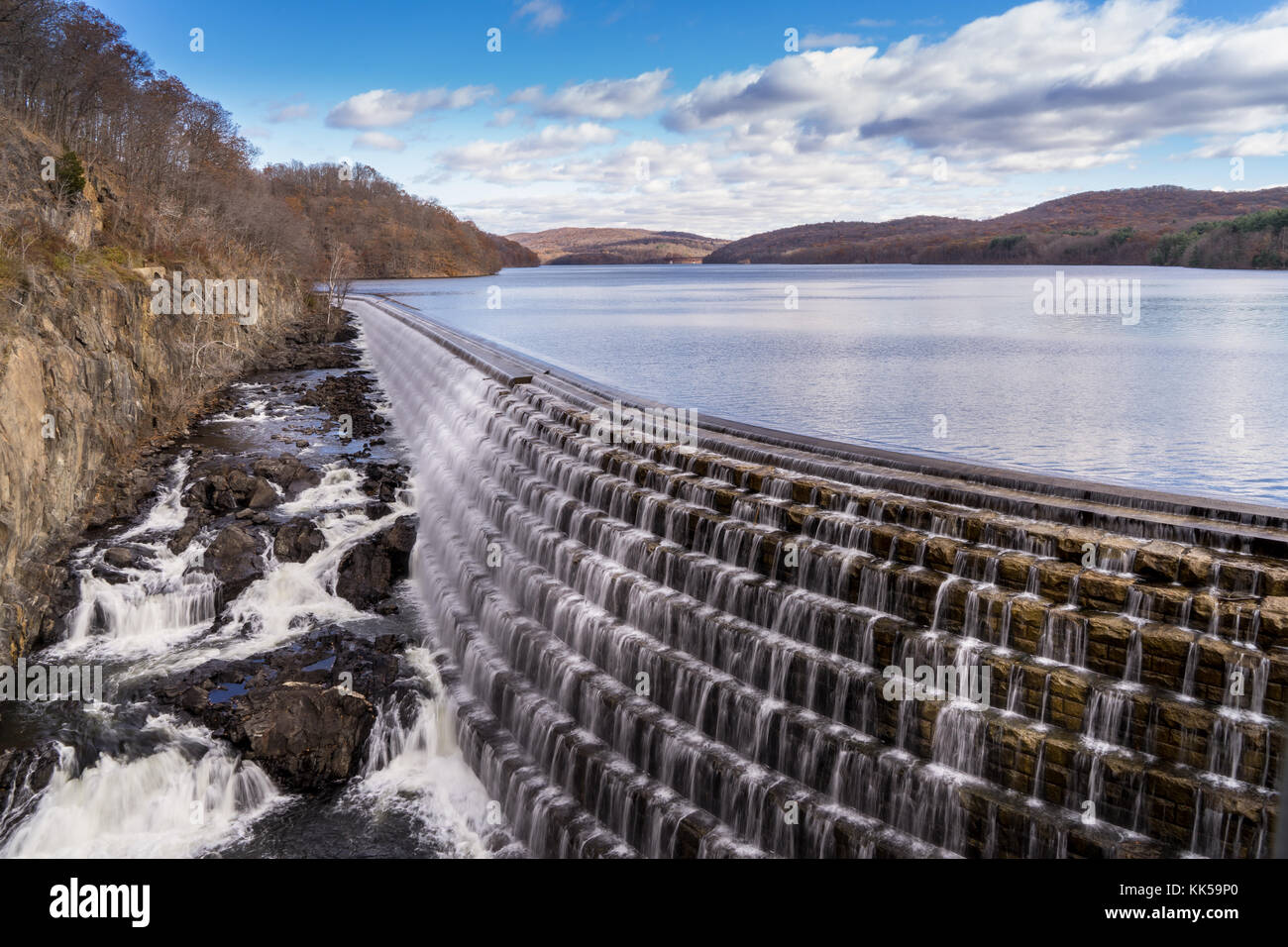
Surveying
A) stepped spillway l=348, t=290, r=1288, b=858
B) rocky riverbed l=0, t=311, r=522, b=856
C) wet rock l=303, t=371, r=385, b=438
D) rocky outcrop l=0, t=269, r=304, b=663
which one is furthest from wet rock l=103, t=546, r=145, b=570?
wet rock l=303, t=371, r=385, b=438

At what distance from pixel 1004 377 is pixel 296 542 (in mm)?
25288

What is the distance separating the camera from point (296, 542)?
68.5ft

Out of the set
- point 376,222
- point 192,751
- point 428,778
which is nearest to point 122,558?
point 192,751

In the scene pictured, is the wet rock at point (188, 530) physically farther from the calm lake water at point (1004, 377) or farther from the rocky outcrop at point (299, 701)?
the calm lake water at point (1004, 377)

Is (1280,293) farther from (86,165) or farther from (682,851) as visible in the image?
(86,165)

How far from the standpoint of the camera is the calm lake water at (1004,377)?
65.3 ft

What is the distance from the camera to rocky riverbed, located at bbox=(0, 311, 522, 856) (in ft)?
40.8

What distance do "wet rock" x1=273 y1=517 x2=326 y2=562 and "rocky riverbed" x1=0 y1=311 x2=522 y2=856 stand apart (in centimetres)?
4

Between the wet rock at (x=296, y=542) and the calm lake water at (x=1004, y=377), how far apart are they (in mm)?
12268

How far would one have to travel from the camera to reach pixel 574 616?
50.0 ft

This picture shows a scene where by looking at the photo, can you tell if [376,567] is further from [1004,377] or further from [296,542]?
[1004,377]

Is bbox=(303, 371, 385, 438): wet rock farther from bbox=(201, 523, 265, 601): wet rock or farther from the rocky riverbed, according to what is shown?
bbox=(201, 523, 265, 601): wet rock

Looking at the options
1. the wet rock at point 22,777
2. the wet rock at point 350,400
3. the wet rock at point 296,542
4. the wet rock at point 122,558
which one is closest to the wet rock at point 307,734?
the wet rock at point 22,777
